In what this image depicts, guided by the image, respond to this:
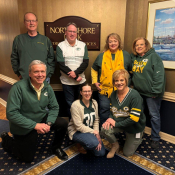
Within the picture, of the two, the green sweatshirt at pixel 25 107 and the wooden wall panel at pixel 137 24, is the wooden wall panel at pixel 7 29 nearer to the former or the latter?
the green sweatshirt at pixel 25 107

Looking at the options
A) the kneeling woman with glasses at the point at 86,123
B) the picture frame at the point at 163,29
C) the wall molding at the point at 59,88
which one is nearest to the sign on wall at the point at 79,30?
the wall molding at the point at 59,88

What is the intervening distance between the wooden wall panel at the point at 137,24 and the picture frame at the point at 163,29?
9 centimetres

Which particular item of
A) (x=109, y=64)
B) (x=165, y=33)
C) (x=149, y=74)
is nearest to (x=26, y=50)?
(x=109, y=64)

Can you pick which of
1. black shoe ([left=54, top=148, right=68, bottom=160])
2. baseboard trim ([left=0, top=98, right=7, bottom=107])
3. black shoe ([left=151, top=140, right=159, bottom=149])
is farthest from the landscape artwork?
baseboard trim ([left=0, top=98, right=7, bottom=107])

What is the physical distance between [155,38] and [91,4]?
110 centimetres

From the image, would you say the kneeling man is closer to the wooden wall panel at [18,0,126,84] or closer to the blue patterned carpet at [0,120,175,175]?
the blue patterned carpet at [0,120,175,175]

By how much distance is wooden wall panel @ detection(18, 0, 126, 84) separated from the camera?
8.78ft

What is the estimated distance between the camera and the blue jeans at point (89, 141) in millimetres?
2084

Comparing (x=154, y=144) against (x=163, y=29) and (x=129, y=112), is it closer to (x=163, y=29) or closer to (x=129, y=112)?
(x=129, y=112)

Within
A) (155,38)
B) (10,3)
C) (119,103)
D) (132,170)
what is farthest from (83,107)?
(10,3)

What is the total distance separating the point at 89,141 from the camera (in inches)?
82.0

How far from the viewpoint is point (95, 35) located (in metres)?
2.84

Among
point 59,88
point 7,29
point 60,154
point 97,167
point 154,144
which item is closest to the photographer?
point 97,167

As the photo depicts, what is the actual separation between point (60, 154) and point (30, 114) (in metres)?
0.65
